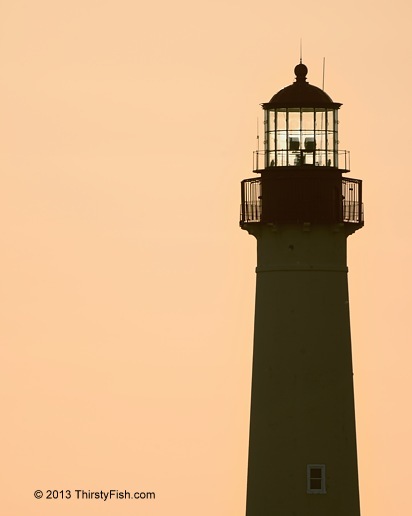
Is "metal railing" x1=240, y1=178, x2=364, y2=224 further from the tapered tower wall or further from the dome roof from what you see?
the dome roof

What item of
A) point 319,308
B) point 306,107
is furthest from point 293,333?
point 306,107

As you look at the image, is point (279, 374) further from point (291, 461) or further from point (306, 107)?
point (306, 107)

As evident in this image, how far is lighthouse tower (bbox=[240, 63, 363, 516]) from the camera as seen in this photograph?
191ft

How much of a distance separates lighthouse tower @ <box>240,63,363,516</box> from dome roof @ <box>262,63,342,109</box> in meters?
1.37

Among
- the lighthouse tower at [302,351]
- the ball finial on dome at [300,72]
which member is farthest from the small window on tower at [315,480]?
the ball finial on dome at [300,72]

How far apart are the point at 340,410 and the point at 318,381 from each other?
0.79m

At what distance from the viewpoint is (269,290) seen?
58719 millimetres

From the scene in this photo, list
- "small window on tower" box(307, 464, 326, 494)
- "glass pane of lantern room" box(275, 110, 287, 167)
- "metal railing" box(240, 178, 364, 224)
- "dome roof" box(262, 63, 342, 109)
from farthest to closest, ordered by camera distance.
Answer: "glass pane of lantern room" box(275, 110, 287, 167)
"dome roof" box(262, 63, 342, 109)
"metal railing" box(240, 178, 364, 224)
"small window on tower" box(307, 464, 326, 494)

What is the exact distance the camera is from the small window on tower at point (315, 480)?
191 feet

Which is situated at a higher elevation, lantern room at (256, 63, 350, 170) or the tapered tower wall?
lantern room at (256, 63, 350, 170)

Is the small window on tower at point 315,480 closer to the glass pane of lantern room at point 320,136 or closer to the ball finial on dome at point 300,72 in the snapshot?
the glass pane of lantern room at point 320,136

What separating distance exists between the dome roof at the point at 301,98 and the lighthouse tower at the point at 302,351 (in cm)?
137

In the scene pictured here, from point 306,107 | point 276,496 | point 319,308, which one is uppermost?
point 306,107

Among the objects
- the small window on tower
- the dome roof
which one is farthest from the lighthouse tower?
the dome roof
